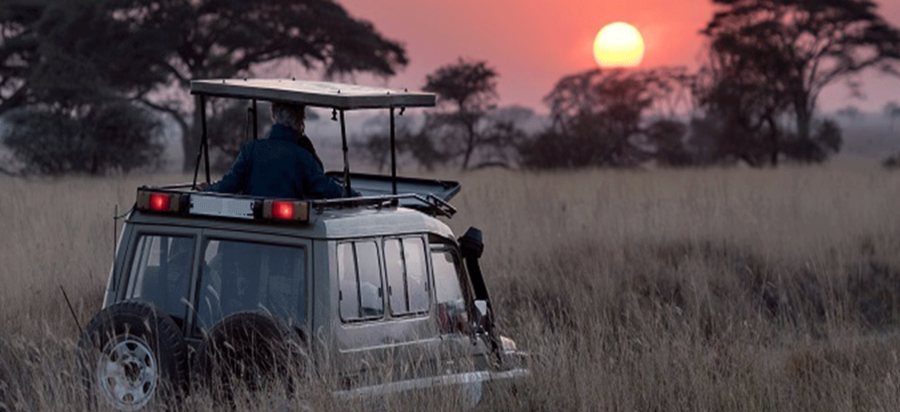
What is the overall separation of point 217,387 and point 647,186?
16942mm

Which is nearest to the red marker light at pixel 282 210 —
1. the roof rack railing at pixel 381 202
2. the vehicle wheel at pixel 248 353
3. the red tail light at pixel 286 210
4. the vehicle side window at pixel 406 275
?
the red tail light at pixel 286 210

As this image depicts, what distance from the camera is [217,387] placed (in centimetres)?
725

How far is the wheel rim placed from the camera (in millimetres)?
7457

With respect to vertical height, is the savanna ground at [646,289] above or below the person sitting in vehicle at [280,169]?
below

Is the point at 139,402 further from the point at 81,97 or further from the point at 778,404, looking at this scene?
the point at 81,97

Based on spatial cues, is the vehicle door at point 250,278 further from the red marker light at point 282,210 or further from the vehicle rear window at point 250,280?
the red marker light at point 282,210

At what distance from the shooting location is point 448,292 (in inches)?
319

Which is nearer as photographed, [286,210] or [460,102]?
[286,210]

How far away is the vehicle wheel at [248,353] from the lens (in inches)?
278

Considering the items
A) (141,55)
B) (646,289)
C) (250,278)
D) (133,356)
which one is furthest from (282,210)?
(141,55)

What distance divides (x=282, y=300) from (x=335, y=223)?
1.41 ft

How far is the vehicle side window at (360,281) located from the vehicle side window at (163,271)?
0.76 metres

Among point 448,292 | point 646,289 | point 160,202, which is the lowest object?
point 646,289

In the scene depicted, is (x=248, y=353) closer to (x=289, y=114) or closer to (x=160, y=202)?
(x=160, y=202)
